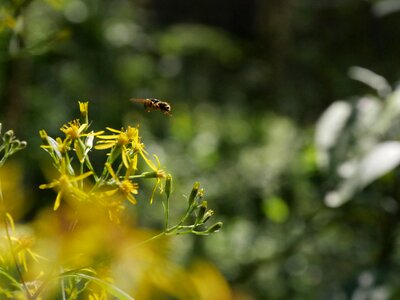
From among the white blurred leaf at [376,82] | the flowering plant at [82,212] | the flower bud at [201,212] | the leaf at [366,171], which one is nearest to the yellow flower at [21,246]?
the flowering plant at [82,212]

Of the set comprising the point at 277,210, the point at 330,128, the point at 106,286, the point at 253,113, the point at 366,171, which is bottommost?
the point at 106,286

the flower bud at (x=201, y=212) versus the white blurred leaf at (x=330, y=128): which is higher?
the white blurred leaf at (x=330, y=128)

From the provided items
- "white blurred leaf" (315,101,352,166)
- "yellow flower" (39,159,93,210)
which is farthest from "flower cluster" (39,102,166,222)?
"white blurred leaf" (315,101,352,166)

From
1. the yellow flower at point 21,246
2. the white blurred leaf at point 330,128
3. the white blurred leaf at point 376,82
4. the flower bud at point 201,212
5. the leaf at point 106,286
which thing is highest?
the white blurred leaf at point 376,82

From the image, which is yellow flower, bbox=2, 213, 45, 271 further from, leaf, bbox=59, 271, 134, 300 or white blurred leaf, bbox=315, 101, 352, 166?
white blurred leaf, bbox=315, 101, 352, 166

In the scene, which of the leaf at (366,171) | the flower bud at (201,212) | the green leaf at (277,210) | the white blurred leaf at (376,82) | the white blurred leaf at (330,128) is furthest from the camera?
the green leaf at (277,210)

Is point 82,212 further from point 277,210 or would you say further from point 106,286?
point 277,210

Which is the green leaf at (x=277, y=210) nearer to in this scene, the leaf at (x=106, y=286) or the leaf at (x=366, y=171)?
the leaf at (x=366, y=171)

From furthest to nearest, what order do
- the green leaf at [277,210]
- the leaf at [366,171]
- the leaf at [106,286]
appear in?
the green leaf at [277,210] < the leaf at [366,171] < the leaf at [106,286]

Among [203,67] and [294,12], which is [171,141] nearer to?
[203,67]

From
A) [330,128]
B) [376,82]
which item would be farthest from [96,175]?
[376,82]
